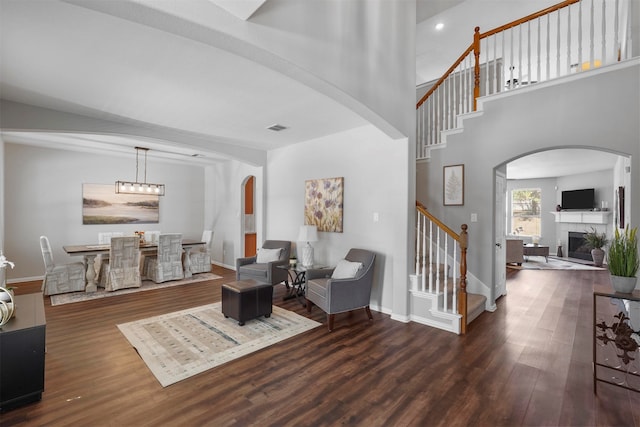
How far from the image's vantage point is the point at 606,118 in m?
3.17

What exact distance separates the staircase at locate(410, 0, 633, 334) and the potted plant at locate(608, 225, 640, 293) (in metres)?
1.32

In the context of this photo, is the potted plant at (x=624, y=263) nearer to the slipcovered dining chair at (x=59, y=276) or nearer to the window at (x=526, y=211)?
the slipcovered dining chair at (x=59, y=276)

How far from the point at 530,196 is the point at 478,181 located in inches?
329

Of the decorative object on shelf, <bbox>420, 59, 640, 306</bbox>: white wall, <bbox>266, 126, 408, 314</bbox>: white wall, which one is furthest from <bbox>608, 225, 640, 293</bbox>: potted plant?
the decorative object on shelf

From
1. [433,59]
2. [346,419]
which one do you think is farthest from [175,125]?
[433,59]

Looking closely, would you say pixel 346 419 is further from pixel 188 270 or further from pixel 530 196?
pixel 530 196

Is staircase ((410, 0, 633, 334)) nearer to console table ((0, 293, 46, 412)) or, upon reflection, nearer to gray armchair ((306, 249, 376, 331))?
gray armchair ((306, 249, 376, 331))

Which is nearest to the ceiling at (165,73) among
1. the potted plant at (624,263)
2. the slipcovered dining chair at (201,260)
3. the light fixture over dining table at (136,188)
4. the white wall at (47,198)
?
the white wall at (47,198)

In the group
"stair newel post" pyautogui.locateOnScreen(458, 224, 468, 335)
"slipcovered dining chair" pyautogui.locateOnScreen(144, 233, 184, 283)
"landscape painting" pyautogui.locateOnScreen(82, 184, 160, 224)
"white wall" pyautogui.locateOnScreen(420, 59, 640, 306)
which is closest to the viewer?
"white wall" pyautogui.locateOnScreen(420, 59, 640, 306)

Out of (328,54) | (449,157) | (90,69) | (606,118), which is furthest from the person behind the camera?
(449,157)

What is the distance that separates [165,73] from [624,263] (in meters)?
4.35

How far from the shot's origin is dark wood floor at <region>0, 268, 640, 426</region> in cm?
204

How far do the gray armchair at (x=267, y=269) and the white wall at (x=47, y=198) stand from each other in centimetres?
373

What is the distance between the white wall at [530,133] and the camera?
3.07m
